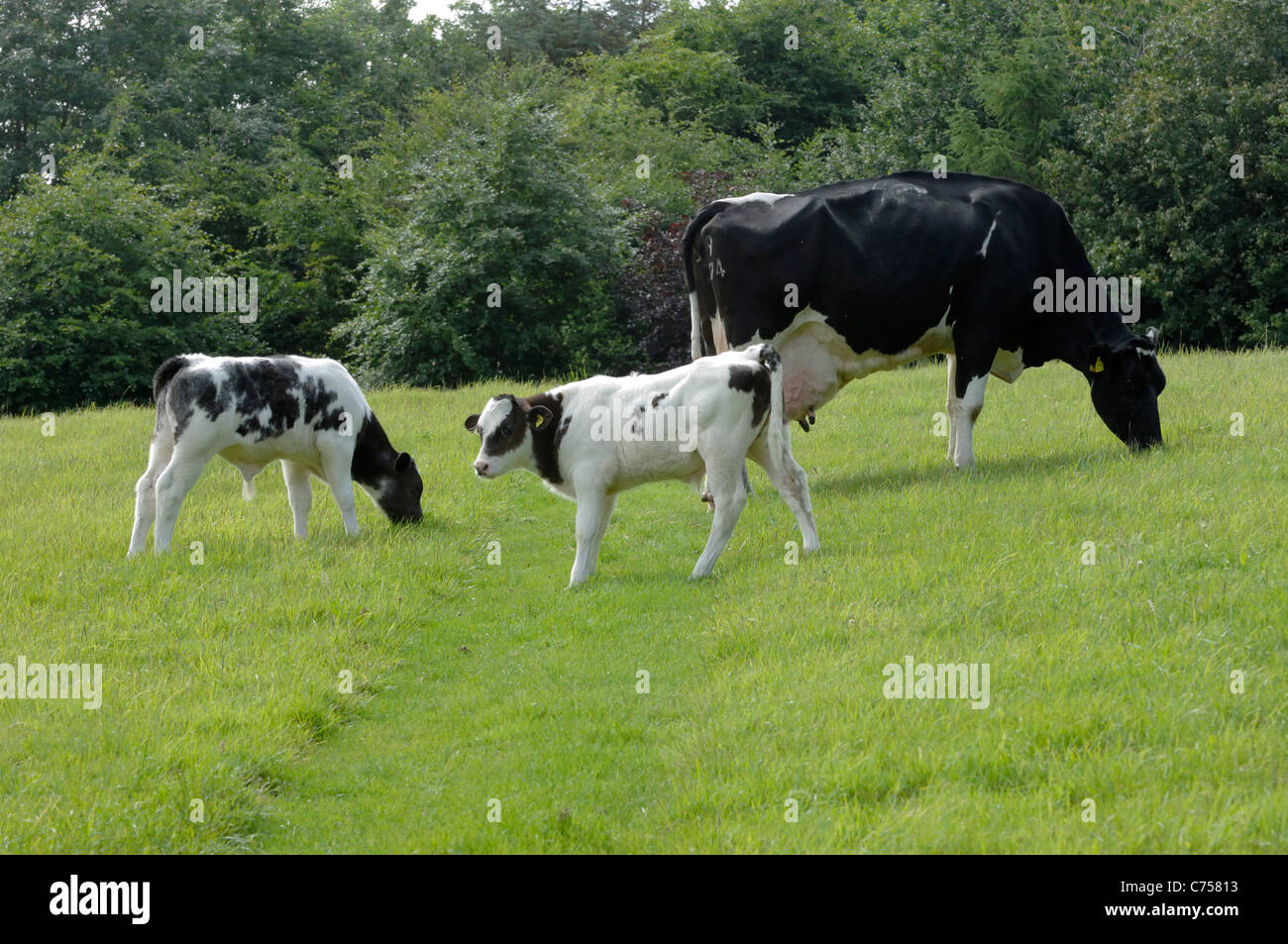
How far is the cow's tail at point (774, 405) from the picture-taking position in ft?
35.0

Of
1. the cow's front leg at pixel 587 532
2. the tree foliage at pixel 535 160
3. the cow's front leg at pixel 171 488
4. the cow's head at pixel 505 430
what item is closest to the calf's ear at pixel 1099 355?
the cow's front leg at pixel 587 532

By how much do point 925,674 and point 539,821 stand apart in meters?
2.43

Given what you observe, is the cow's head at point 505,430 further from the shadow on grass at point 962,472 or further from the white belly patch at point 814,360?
the shadow on grass at point 962,472

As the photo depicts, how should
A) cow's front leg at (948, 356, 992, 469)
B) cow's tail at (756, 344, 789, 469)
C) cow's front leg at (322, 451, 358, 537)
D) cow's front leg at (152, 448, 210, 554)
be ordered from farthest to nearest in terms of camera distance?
cow's front leg at (948, 356, 992, 469), cow's front leg at (322, 451, 358, 537), cow's front leg at (152, 448, 210, 554), cow's tail at (756, 344, 789, 469)

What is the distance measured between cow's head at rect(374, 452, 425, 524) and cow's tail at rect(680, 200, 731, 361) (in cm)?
325

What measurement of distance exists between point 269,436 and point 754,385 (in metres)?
4.74

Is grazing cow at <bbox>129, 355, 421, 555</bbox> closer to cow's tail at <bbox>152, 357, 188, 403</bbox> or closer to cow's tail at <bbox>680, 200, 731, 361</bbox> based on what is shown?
cow's tail at <bbox>152, 357, 188, 403</bbox>

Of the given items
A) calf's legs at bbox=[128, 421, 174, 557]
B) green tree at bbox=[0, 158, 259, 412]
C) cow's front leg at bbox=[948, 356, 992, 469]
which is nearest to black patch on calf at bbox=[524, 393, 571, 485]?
calf's legs at bbox=[128, 421, 174, 557]

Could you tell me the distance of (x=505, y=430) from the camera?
1090 centimetres

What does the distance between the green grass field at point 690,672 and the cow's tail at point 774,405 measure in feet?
2.85

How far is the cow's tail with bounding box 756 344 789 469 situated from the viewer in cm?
1068

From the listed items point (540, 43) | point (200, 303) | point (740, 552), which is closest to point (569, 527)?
point (740, 552)

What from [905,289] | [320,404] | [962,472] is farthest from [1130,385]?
[320,404]

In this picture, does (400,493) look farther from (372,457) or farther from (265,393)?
(265,393)
